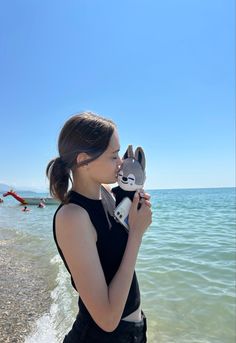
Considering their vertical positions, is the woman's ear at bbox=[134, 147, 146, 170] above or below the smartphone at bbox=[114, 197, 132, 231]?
above

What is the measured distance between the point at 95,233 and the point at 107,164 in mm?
363

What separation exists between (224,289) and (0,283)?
14.8ft

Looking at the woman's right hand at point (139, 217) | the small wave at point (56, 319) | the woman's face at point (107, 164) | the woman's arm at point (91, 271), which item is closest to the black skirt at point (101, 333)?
the woman's arm at point (91, 271)

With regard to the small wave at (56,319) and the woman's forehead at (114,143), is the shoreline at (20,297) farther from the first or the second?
the woman's forehead at (114,143)

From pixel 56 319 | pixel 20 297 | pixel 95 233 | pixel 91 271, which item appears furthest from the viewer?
pixel 20 297

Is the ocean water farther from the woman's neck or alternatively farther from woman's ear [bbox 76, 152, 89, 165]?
woman's ear [bbox 76, 152, 89, 165]

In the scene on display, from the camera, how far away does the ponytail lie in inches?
70.0

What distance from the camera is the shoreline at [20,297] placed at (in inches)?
177

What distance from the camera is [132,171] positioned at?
179 cm

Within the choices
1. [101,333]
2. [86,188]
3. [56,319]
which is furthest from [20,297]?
[86,188]

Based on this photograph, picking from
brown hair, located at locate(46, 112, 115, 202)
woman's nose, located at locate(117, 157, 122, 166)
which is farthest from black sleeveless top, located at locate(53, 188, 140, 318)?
woman's nose, located at locate(117, 157, 122, 166)

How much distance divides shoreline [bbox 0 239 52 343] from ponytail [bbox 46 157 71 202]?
3195mm

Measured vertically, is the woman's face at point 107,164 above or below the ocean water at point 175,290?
above

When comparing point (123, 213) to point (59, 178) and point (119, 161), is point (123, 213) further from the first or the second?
point (59, 178)
